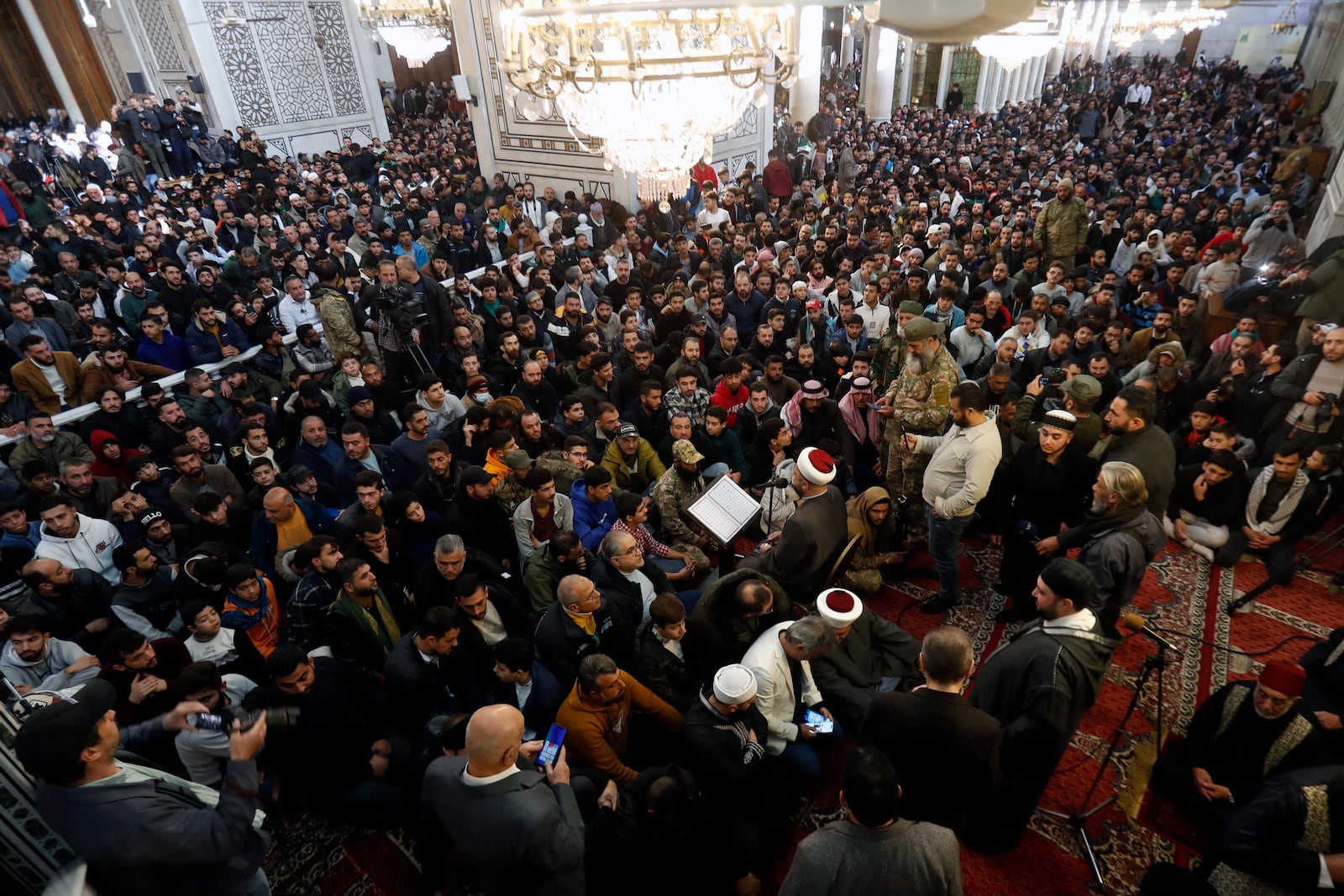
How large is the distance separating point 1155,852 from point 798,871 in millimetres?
1932

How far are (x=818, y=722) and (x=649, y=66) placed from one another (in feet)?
8.92

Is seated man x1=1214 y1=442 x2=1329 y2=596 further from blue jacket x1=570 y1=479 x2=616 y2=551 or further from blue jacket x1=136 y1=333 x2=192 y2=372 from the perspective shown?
blue jacket x1=136 y1=333 x2=192 y2=372

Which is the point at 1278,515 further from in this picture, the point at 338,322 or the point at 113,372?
the point at 113,372

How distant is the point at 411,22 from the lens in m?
12.0

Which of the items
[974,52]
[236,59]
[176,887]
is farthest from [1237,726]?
[974,52]

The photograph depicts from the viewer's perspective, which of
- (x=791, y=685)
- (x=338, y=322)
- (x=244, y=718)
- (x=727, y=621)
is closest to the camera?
(x=244, y=718)

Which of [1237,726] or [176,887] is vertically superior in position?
[176,887]

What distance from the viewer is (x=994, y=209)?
9812 millimetres

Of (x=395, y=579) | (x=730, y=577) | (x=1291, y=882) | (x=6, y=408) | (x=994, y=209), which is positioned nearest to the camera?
(x=1291, y=882)

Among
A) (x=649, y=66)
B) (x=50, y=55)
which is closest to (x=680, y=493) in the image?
(x=649, y=66)

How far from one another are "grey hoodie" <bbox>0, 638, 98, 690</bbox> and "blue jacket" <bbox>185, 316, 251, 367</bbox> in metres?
3.17

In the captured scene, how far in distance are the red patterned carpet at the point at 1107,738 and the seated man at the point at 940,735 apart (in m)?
0.78

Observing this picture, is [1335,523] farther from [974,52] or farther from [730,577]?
[974,52]

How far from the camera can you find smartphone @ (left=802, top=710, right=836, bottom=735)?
2748 mm
